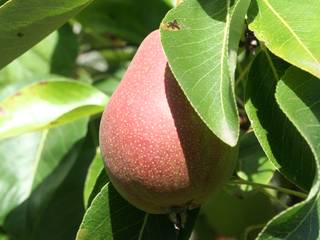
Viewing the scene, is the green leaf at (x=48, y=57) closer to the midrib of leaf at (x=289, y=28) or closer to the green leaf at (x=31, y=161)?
the green leaf at (x=31, y=161)

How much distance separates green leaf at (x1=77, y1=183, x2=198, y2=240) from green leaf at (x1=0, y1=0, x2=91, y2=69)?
257 mm

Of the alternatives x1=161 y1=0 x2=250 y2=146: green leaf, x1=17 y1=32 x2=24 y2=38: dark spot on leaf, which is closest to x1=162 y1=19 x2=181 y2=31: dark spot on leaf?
x1=161 y1=0 x2=250 y2=146: green leaf

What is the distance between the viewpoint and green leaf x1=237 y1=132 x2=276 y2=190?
1497mm

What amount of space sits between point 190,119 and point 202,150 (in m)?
0.04

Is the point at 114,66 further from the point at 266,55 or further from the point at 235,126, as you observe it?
the point at 235,126

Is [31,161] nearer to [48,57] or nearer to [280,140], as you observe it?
[48,57]

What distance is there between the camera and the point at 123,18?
1.84 meters

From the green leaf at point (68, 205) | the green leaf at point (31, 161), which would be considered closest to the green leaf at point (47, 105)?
the green leaf at point (31, 161)

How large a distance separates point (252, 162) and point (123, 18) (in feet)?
1.69

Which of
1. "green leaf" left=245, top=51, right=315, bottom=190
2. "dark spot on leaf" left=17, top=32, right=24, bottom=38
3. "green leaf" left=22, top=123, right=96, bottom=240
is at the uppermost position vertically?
"dark spot on leaf" left=17, top=32, right=24, bottom=38

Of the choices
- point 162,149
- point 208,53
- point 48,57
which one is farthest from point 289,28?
point 48,57

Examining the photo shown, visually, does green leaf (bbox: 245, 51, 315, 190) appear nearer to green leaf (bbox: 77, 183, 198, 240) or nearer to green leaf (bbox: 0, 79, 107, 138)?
green leaf (bbox: 77, 183, 198, 240)

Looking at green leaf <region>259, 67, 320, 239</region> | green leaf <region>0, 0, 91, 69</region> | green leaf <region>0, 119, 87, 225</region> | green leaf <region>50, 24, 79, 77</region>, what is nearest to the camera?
green leaf <region>259, 67, 320, 239</region>

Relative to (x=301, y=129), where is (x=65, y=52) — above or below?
below
